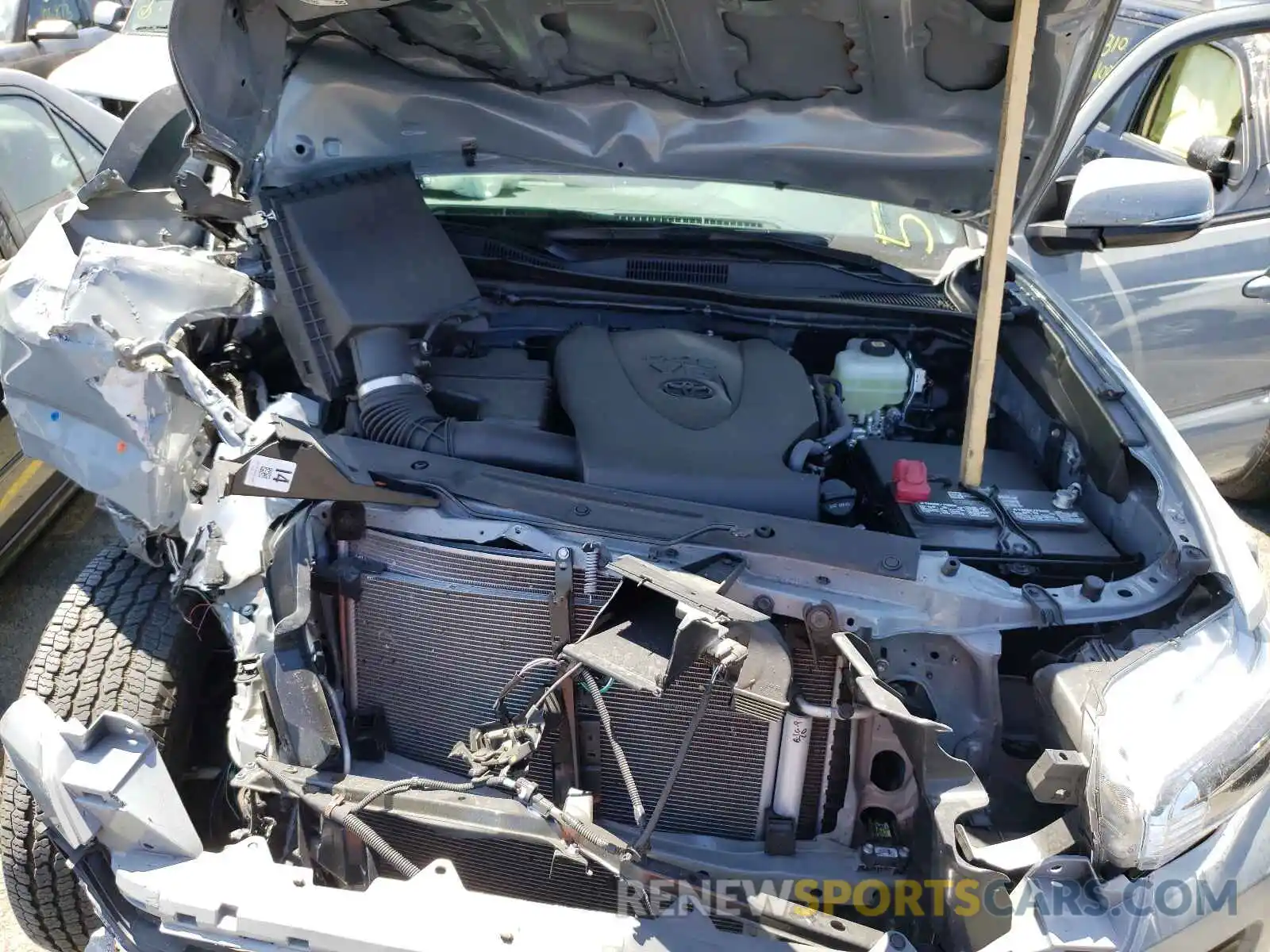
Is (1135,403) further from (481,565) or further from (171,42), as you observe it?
(171,42)

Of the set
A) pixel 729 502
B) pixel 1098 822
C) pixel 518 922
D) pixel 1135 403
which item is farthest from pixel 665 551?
pixel 1135 403

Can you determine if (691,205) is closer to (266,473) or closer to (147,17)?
Answer: (266,473)

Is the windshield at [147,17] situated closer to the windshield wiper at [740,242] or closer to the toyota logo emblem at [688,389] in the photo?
the windshield wiper at [740,242]

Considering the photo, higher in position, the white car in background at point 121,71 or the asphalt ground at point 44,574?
the white car in background at point 121,71

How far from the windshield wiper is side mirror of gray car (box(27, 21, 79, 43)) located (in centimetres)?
469

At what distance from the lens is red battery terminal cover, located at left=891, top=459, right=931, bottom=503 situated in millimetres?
2225

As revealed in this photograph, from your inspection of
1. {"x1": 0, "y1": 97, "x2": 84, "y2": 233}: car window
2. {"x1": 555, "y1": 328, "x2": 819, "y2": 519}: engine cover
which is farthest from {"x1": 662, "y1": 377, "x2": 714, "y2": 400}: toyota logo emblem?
{"x1": 0, "y1": 97, "x2": 84, "y2": 233}: car window

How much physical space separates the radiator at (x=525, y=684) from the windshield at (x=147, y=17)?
610 cm

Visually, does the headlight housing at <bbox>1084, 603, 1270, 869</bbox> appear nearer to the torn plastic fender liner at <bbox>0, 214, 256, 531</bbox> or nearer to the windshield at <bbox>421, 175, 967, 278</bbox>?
the windshield at <bbox>421, 175, 967, 278</bbox>

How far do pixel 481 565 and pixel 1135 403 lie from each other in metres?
1.51

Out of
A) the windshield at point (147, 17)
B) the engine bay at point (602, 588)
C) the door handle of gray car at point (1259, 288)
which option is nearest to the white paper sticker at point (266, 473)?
the engine bay at point (602, 588)

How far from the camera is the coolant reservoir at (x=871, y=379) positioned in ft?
8.84

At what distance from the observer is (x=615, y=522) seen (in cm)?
198

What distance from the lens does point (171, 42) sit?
225 cm
